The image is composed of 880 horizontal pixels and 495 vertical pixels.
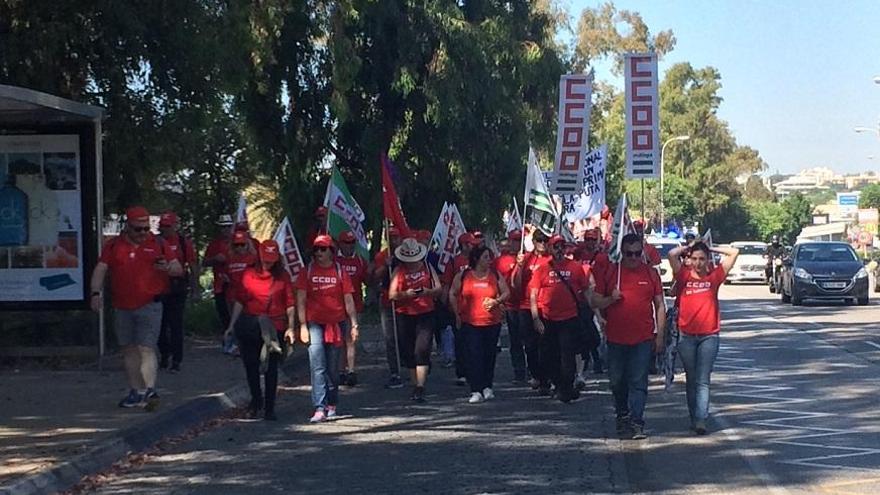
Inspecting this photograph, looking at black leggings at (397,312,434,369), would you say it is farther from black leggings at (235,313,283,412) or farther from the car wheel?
the car wheel

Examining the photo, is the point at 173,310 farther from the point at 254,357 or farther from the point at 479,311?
the point at 479,311

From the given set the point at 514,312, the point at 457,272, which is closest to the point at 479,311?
the point at 457,272

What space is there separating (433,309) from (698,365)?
143 inches

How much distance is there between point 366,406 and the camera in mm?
13914

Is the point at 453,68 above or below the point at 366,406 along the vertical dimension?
above

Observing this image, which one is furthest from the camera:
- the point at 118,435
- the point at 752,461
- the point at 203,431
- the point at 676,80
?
the point at 676,80

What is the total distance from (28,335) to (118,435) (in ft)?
24.5

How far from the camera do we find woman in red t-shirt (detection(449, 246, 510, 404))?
1399 centimetres

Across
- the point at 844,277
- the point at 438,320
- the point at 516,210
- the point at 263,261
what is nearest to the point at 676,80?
the point at 844,277

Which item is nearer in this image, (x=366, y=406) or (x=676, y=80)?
(x=366, y=406)

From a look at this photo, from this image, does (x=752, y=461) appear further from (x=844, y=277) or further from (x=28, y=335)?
(x=844, y=277)

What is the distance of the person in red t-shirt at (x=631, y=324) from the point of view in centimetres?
1151

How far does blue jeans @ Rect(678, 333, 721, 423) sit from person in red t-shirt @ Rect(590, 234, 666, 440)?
0.28 meters

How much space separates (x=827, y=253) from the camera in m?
33.1
